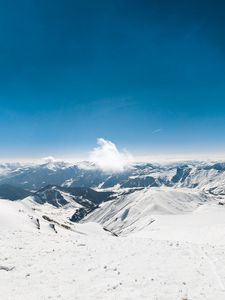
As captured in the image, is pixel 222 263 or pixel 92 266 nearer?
pixel 92 266

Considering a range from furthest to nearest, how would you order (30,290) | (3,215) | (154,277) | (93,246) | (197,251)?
(3,215)
(93,246)
(197,251)
(154,277)
(30,290)

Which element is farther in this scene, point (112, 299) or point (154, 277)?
point (154, 277)

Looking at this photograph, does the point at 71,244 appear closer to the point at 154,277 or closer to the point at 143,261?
the point at 143,261

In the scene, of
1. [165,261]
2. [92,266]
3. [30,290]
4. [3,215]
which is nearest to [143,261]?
[165,261]

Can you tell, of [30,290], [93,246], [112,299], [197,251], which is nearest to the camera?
[112,299]

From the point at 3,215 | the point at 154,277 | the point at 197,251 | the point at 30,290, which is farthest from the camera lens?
the point at 3,215

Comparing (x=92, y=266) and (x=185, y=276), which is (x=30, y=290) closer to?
(x=92, y=266)

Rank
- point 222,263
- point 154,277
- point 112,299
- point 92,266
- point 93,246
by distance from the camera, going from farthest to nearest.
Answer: point 93,246 < point 222,263 < point 92,266 < point 154,277 < point 112,299

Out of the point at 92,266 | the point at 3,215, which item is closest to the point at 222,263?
the point at 92,266
